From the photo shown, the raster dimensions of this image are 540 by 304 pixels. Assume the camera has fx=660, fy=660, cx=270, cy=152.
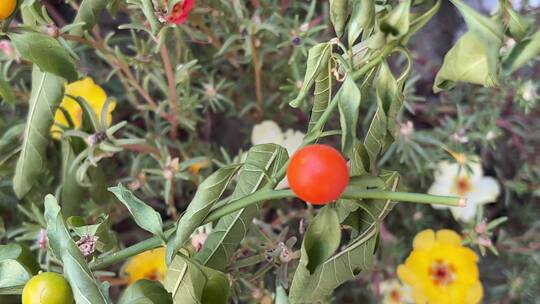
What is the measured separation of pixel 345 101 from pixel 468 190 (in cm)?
68

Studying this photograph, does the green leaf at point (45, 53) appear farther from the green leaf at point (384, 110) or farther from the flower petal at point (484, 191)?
the flower petal at point (484, 191)

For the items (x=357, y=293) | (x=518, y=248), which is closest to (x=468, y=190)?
(x=518, y=248)

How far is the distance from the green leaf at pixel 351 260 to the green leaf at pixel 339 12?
0.13m

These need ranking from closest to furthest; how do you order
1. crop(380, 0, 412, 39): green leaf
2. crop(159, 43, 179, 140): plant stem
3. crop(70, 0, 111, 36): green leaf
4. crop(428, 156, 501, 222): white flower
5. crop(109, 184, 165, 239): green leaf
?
crop(380, 0, 412, 39): green leaf < crop(109, 184, 165, 239): green leaf < crop(70, 0, 111, 36): green leaf < crop(159, 43, 179, 140): plant stem < crop(428, 156, 501, 222): white flower

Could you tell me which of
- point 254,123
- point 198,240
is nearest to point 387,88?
point 198,240

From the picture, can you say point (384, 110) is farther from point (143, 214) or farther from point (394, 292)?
point (394, 292)

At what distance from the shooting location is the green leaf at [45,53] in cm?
54

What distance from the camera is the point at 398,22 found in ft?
1.26

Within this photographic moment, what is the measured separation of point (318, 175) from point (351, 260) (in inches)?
6.6

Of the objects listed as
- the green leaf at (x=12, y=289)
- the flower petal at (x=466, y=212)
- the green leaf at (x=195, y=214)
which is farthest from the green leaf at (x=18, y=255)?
the flower petal at (x=466, y=212)

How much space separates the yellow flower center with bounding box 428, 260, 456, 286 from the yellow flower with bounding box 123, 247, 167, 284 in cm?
38

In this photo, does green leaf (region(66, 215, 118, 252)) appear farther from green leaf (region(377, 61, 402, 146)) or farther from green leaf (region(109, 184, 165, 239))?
green leaf (region(377, 61, 402, 146))

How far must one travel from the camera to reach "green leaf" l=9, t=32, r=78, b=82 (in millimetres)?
541

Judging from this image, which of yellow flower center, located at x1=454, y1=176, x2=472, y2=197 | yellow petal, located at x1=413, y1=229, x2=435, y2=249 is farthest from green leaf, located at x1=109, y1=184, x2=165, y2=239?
yellow flower center, located at x1=454, y1=176, x2=472, y2=197
